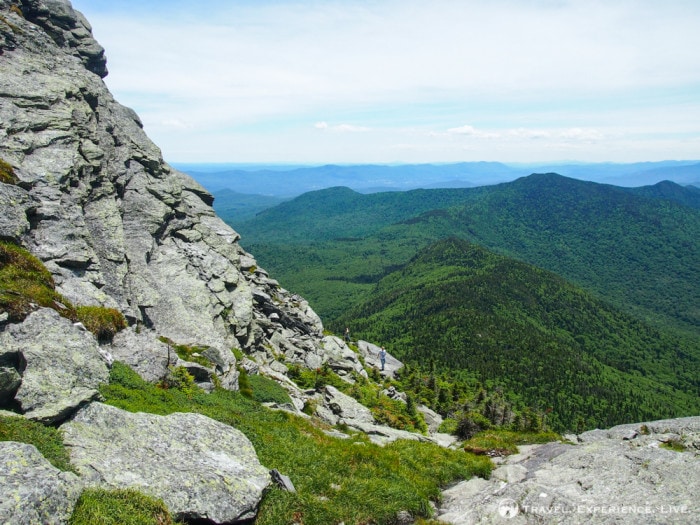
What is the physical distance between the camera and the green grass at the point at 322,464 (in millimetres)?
13328

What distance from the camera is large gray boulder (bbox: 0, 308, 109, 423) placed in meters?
12.5

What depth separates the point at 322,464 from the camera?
52.1 feet

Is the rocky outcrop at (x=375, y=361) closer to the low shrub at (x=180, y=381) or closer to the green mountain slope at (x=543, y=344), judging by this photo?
the green mountain slope at (x=543, y=344)

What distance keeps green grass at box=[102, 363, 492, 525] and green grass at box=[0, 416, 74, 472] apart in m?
3.03

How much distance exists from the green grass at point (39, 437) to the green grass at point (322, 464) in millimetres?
3029

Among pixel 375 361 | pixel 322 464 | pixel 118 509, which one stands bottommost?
pixel 375 361

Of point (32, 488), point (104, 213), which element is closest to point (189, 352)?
point (104, 213)

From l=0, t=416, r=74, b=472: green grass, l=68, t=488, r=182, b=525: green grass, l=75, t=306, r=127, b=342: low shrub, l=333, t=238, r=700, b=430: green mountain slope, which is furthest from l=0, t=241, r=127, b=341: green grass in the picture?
l=333, t=238, r=700, b=430: green mountain slope

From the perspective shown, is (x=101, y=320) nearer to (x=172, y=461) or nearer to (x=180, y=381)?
(x=180, y=381)

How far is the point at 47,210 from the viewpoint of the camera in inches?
946

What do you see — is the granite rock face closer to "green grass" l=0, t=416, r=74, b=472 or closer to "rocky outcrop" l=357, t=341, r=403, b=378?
"green grass" l=0, t=416, r=74, b=472

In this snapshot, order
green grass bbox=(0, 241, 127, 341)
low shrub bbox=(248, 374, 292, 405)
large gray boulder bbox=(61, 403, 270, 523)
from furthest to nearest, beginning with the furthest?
1. low shrub bbox=(248, 374, 292, 405)
2. green grass bbox=(0, 241, 127, 341)
3. large gray boulder bbox=(61, 403, 270, 523)

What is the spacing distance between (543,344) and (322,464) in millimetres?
137136

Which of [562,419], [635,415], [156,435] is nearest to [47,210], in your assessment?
[156,435]
